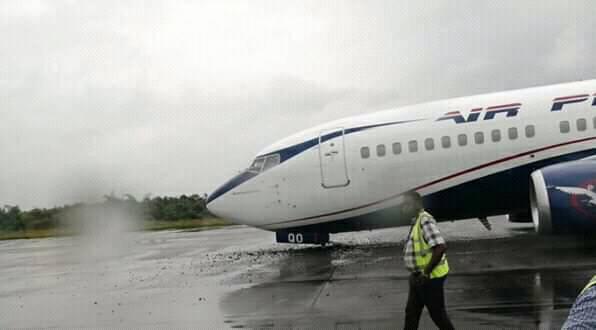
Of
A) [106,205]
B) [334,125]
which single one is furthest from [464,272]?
[106,205]

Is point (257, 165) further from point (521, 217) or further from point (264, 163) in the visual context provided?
point (521, 217)

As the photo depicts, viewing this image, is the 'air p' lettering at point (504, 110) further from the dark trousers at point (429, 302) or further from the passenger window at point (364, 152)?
the dark trousers at point (429, 302)

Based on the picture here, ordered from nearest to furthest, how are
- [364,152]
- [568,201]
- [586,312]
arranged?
1. [586,312]
2. [568,201]
3. [364,152]

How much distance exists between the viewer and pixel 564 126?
1348cm

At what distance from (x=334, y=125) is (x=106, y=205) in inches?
410

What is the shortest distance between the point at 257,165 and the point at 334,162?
209cm

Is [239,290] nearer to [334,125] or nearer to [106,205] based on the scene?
[334,125]

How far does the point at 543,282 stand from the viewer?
9.13m

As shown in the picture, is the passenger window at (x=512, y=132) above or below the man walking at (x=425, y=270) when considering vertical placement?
above

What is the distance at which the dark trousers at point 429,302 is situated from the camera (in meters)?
5.89

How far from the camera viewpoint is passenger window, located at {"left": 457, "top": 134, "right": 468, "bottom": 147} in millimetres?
13899

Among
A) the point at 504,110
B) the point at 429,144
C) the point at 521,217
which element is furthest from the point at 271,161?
the point at 521,217

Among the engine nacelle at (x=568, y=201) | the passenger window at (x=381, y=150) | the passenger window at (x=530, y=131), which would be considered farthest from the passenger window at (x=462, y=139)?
the engine nacelle at (x=568, y=201)

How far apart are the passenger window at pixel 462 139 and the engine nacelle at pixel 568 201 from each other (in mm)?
2779
